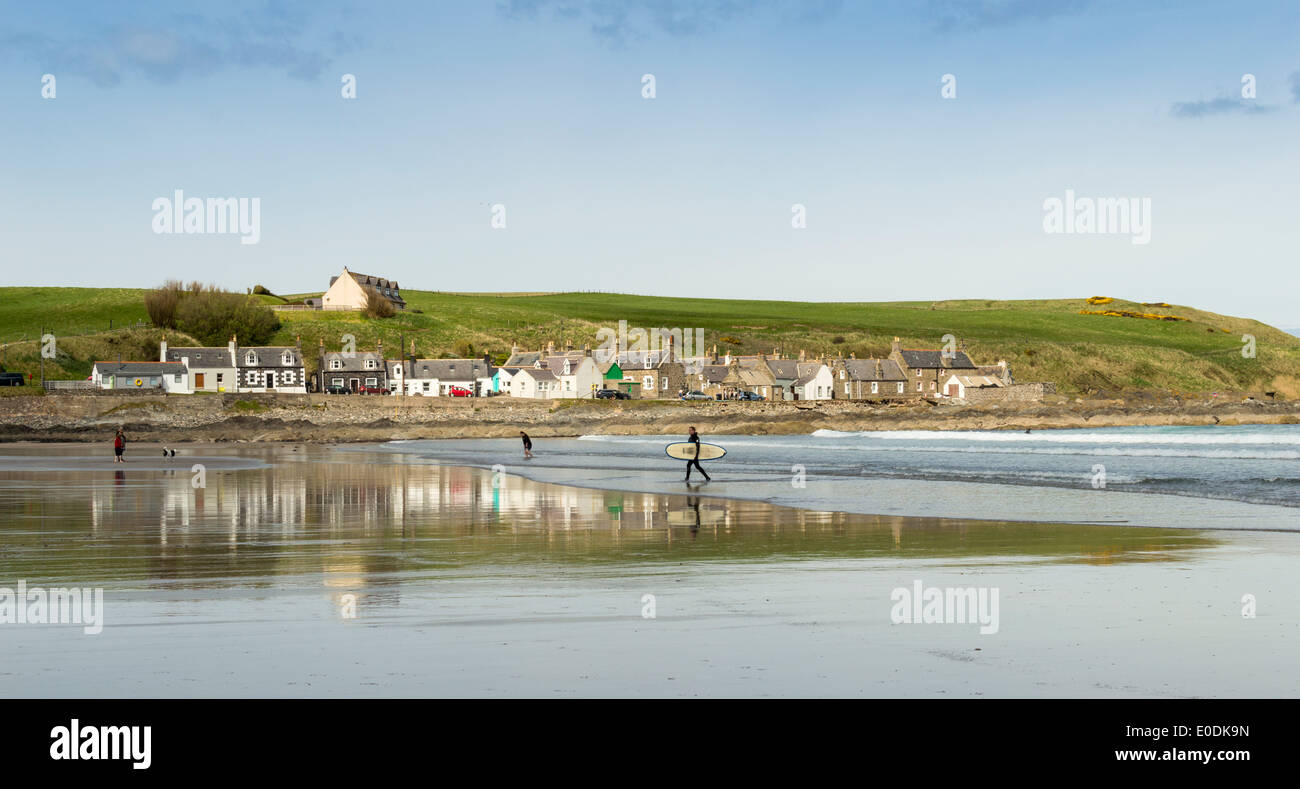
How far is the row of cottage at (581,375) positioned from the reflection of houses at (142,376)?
0.20m

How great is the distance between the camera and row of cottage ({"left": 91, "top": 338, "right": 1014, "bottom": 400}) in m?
113

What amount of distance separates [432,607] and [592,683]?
4.19m

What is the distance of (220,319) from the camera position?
137250 millimetres

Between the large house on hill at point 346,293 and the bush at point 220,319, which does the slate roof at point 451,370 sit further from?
the large house on hill at point 346,293

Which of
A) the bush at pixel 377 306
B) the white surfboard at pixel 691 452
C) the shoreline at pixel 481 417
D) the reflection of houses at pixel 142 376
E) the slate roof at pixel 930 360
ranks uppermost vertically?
the bush at pixel 377 306

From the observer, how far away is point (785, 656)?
1017cm

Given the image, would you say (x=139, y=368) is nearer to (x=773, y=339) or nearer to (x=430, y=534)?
(x=430, y=534)

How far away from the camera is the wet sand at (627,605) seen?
9211 mm

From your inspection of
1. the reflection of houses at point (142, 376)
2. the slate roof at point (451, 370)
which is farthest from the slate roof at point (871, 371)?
the reflection of houses at point (142, 376)

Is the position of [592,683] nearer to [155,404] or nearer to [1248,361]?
[155,404]

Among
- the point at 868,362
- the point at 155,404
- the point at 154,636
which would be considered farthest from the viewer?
the point at 868,362

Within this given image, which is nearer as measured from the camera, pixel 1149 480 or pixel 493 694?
pixel 493 694

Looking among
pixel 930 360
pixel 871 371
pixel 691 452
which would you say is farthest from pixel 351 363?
pixel 691 452
